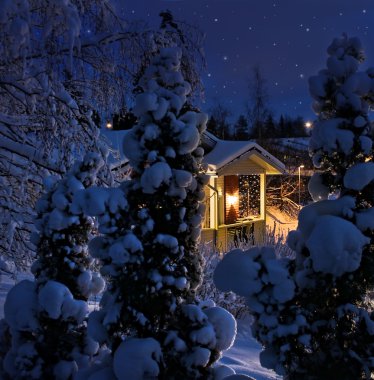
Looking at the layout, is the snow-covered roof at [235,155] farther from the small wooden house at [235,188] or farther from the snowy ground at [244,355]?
the snowy ground at [244,355]

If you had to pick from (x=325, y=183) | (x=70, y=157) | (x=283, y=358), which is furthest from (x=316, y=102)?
(x=70, y=157)

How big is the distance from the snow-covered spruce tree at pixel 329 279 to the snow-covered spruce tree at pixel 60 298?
1.61 m

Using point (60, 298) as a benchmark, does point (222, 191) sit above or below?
above

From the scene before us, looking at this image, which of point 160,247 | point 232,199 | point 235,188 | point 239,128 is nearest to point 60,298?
point 160,247

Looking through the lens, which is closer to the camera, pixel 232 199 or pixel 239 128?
pixel 232 199

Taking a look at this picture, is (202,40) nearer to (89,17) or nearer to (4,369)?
(89,17)

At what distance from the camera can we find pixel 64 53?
4371 millimetres

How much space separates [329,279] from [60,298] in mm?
2179

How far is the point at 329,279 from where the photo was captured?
236 cm

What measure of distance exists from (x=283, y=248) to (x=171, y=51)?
834cm

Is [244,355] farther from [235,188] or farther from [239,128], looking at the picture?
[239,128]

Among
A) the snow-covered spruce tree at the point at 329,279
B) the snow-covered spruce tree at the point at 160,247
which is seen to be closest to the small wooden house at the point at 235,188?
the snow-covered spruce tree at the point at 160,247

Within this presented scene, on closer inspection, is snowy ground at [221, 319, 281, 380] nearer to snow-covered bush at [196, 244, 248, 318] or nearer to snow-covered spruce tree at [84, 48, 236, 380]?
snow-covered bush at [196, 244, 248, 318]

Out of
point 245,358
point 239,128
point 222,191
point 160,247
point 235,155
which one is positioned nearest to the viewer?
point 160,247
